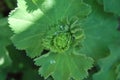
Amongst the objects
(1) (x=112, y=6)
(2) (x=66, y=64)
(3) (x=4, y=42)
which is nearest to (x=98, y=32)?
(1) (x=112, y=6)

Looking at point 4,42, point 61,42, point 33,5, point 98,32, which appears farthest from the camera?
point 4,42

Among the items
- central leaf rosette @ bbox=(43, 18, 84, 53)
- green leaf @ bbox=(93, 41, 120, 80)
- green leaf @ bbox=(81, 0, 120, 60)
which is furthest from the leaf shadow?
green leaf @ bbox=(93, 41, 120, 80)

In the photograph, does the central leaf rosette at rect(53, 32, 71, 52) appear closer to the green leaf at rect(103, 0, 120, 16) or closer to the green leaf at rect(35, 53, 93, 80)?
the green leaf at rect(35, 53, 93, 80)

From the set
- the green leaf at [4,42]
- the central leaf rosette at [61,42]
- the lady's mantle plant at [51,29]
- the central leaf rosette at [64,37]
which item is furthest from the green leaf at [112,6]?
the green leaf at [4,42]

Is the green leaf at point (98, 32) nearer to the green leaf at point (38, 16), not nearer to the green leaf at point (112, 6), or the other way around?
the green leaf at point (112, 6)

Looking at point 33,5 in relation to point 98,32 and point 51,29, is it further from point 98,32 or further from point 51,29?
point 98,32

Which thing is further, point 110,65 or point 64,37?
point 110,65

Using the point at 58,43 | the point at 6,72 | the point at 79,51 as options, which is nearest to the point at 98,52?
the point at 79,51
